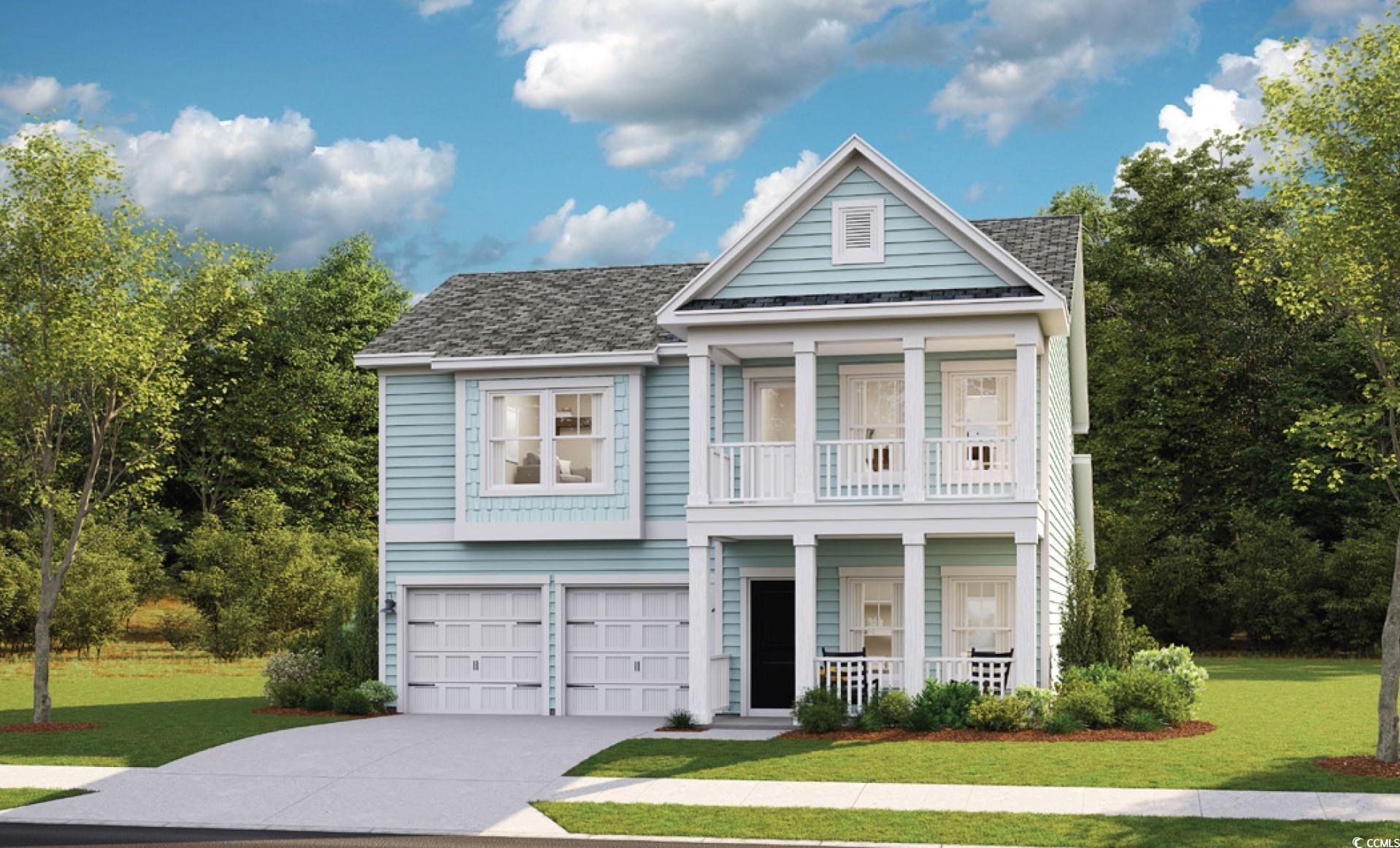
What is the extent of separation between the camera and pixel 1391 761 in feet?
54.6

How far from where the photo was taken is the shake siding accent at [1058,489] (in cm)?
2411

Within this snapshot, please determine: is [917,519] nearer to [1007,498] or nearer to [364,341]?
[1007,498]

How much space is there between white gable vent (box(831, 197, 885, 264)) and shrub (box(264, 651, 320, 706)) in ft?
37.6

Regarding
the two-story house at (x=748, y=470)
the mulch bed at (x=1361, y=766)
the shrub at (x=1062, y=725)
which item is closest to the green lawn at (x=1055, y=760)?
the mulch bed at (x=1361, y=766)

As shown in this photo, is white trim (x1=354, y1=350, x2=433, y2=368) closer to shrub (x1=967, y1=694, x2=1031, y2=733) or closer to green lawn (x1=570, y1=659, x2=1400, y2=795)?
green lawn (x1=570, y1=659, x2=1400, y2=795)

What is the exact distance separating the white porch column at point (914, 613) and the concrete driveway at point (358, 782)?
4079mm

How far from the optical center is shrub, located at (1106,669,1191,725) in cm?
2053

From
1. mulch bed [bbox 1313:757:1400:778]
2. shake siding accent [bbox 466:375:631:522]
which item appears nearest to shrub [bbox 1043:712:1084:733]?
mulch bed [bbox 1313:757:1400:778]

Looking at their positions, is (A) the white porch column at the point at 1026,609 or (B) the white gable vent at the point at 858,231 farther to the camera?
(B) the white gable vent at the point at 858,231

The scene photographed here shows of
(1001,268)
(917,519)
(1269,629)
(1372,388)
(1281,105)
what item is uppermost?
(1281,105)

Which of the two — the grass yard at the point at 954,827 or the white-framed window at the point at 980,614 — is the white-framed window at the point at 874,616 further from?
the grass yard at the point at 954,827

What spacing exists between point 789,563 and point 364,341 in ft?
119

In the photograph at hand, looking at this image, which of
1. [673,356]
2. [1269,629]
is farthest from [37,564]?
[1269,629]

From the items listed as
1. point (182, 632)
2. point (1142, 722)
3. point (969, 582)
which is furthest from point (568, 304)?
point (182, 632)
